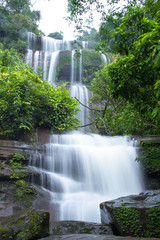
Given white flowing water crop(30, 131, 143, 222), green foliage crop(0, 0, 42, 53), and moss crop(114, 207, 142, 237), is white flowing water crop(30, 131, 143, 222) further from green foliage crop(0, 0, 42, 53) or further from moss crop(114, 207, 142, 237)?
green foliage crop(0, 0, 42, 53)

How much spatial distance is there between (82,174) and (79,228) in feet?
12.2

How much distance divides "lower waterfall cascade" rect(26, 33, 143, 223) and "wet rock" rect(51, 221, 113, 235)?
3.18ft

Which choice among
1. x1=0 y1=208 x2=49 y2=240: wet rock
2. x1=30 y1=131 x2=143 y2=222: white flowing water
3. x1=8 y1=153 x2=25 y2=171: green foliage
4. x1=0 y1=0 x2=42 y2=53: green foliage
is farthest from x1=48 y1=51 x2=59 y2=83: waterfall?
x1=0 y1=208 x2=49 y2=240: wet rock

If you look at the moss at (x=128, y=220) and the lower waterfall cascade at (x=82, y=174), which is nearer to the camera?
the moss at (x=128, y=220)

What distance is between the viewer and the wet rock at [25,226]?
9.56 feet

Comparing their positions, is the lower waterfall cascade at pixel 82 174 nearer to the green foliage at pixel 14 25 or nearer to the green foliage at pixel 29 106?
the green foliage at pixel 29 106

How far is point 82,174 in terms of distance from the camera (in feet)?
23.8

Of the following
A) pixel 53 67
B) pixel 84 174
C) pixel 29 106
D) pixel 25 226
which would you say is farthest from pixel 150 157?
pixel 53 67

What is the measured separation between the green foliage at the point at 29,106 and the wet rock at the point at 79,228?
4.67m

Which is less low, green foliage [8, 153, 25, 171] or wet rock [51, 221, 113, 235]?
green foliage [8, 153, 25, 171]

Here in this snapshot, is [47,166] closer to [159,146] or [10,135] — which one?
[10,135]

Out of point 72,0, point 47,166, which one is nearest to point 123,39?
point 72,0

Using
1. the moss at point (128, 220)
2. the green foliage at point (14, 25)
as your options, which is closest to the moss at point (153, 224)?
the moss at point (128, 220)

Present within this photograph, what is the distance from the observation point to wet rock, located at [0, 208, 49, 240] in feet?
9.56
